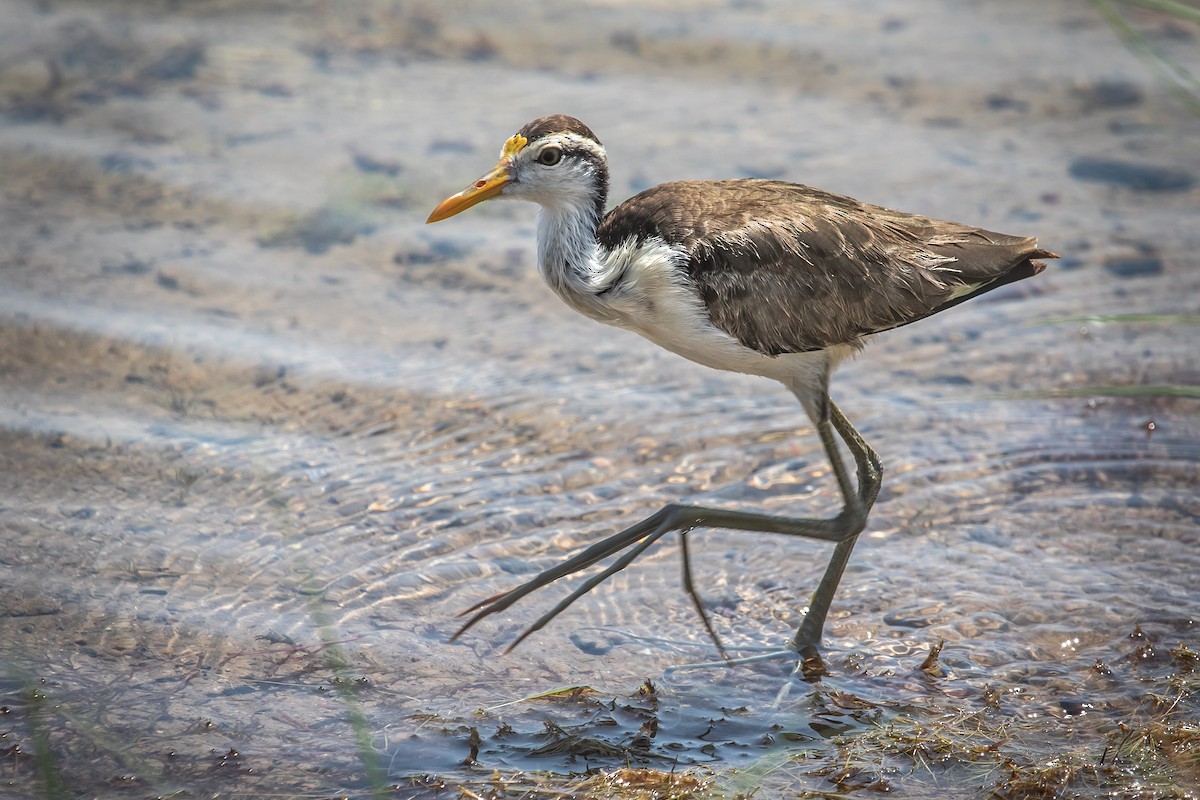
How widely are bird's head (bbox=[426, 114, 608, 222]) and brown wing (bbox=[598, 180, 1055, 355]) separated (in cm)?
15

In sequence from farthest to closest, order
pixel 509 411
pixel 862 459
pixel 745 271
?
pixel 509 411 → pixel 862 459 → pixel 745 271

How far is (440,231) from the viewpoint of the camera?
754 centimetres

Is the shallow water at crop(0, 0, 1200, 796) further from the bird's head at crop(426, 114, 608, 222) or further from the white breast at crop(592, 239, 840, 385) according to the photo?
the bird's head at crop(426, 114, 608, 222)

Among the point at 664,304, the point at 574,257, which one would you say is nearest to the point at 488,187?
the point at 574,257

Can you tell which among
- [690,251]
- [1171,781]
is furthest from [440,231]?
[1171,781]

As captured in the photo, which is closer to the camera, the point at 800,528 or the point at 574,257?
the point at 574,257

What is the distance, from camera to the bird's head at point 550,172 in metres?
4.84

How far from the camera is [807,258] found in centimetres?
480

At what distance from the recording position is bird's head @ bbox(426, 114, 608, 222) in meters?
4.84

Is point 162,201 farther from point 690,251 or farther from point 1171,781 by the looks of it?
point 1171,781

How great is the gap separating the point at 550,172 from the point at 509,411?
5.44 ft

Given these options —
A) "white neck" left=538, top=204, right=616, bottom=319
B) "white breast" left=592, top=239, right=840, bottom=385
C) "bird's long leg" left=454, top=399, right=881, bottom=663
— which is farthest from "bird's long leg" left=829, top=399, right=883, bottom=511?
"white neck" left=538, top=204, right=616, bottom=319

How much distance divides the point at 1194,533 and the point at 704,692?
7.15 feet

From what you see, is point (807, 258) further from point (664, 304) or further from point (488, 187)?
point (488, 187)
